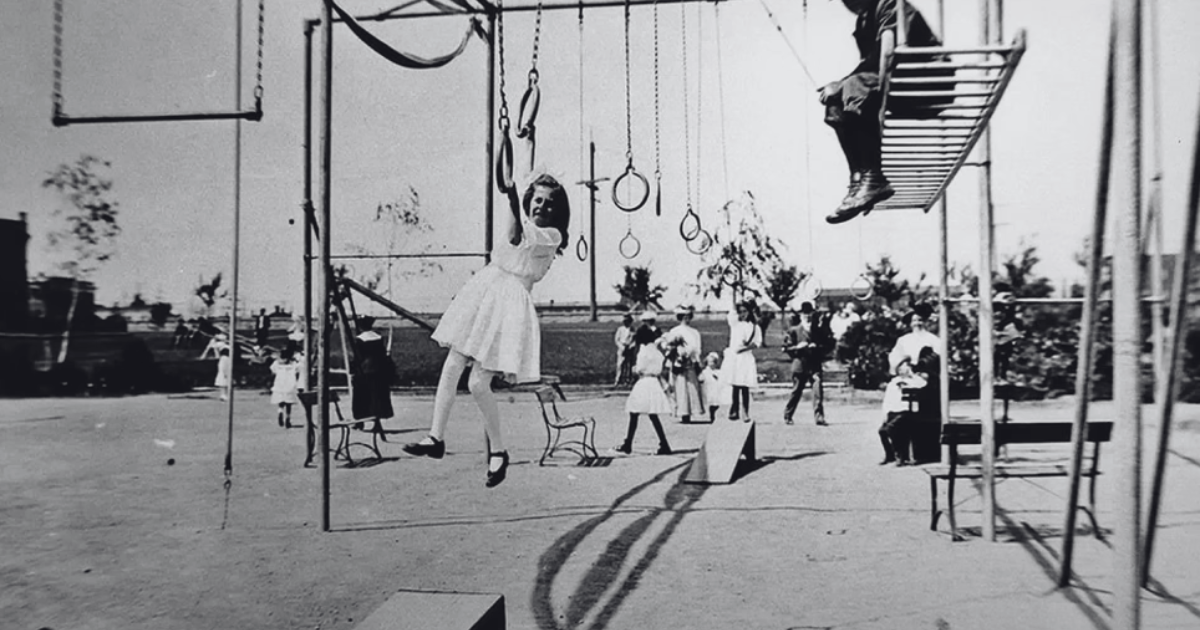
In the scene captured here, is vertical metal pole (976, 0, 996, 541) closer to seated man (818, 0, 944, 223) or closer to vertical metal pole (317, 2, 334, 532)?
seated man (818, 0, 944, 223)

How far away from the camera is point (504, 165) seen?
16.2 ft

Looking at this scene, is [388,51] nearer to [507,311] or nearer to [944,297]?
[507,311]

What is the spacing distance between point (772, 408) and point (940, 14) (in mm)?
10466

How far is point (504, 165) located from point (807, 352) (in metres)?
9.63

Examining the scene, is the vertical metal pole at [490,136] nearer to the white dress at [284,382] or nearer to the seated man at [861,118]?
→ the seated man at [861,118]

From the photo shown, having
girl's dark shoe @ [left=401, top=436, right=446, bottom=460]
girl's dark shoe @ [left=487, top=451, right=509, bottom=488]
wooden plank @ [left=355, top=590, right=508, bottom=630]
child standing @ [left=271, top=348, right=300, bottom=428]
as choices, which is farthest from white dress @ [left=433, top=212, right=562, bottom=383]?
child standing @ [left=271, top=348, right=300, bottom=428]

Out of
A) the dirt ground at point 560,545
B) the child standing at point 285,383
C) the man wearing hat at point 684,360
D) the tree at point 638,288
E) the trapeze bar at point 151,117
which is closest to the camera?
the dirt ground at point 560,545

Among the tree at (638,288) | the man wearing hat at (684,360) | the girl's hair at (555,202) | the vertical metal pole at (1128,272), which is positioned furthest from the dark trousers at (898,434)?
the tree at (638,288)

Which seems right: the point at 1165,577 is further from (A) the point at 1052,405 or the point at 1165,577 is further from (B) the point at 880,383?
(B) the point at 880,383

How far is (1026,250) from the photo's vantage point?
1398 centimetres

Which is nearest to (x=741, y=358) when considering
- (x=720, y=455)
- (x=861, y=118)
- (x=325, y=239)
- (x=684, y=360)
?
(x=684, y=360)

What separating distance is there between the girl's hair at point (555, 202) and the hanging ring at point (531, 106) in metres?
0.26

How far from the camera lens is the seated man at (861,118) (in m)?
4.66

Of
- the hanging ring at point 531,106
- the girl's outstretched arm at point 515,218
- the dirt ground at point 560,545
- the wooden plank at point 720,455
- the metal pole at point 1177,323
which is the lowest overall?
the dirt ground at point 560,545
